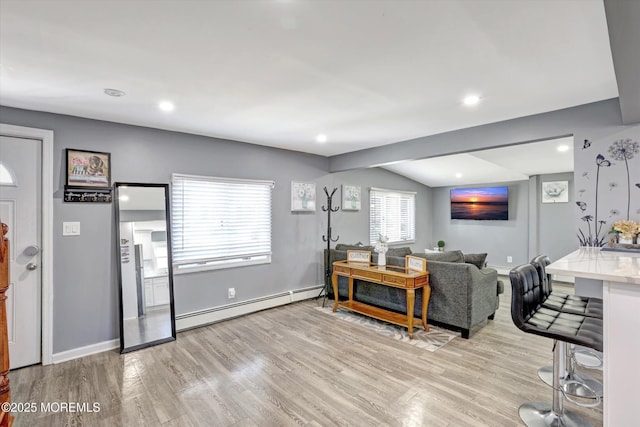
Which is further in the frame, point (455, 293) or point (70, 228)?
point (455, 293)

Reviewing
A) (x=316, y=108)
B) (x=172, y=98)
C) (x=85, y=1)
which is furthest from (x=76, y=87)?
(x=316, y=108)

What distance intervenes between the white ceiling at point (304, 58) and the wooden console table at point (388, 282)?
1725mm

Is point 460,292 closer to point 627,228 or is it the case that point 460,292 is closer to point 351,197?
point 627,228

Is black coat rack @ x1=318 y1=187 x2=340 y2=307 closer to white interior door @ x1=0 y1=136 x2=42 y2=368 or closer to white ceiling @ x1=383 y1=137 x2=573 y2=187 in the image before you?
white ceiling @ x1=383 y1=137 x2=573 y2=187

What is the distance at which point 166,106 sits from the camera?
278 cm

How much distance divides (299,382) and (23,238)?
2.77 metres

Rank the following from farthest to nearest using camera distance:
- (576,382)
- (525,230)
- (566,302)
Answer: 1. (525,230)
2. (576,382)
3. (566,302)

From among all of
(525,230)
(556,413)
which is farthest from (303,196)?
(525,230)

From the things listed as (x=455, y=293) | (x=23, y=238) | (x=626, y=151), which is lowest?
(x=455, y=293)

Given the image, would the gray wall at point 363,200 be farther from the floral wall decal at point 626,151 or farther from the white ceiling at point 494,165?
the floral wall decal at point 626,151

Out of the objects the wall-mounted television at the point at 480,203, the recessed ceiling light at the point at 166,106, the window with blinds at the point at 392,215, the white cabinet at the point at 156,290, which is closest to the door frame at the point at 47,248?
the white cabinet at the point at 156,290

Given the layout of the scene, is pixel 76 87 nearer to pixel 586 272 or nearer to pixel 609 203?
pixel 586 272

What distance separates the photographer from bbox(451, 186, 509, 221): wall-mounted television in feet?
21.1

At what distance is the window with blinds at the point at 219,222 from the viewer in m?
3.67
